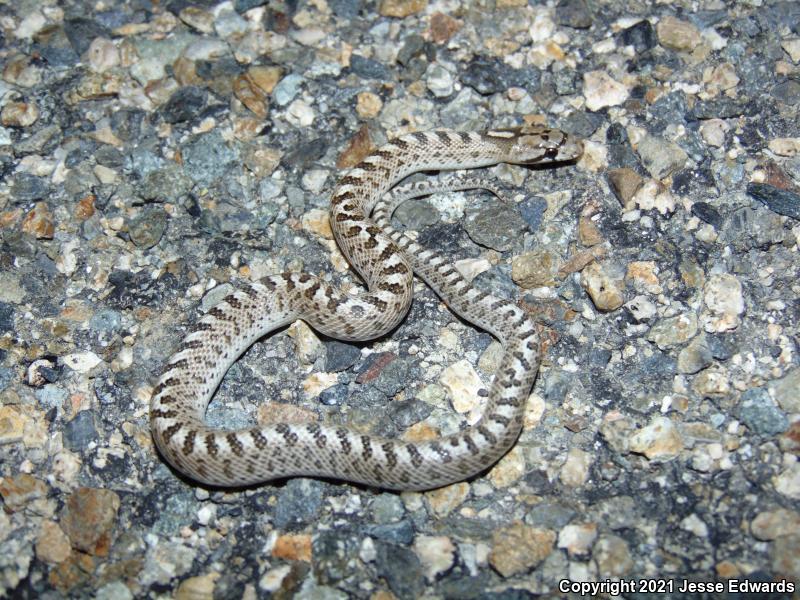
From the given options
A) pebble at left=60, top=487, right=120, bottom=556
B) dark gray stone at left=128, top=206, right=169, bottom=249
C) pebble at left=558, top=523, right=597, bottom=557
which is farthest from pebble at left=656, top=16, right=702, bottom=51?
pebble at left=60, top=487, right=120, bottom=556

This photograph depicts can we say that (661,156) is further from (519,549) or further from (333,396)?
(519,549)

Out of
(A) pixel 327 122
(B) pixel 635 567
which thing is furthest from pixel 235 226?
(B) pixel 635 567

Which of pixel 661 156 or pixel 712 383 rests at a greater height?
pixel 661 156

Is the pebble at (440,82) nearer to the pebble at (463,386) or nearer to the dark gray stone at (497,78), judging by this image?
the dark gray stone at (497,78)

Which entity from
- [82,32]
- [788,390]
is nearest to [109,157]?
[82,32]

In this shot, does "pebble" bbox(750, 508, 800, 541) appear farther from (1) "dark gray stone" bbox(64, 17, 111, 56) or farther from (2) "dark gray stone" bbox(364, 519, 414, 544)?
(1) "dark gray stone" bbox(64, 17, 111, 56)

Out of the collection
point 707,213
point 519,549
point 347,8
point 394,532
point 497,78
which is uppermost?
point 347,8
